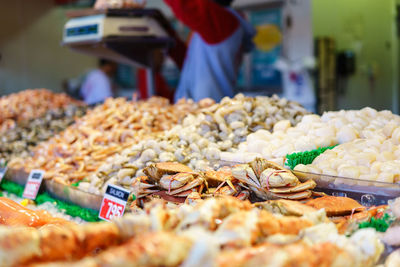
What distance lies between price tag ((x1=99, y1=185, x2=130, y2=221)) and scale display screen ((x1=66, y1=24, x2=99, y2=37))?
1775 millimetres

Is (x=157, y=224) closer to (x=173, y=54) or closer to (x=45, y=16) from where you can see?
(x=173, y=54)

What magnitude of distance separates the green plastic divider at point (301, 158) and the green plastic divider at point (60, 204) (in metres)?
0.81

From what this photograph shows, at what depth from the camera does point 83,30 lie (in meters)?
3.13

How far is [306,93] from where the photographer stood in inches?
221

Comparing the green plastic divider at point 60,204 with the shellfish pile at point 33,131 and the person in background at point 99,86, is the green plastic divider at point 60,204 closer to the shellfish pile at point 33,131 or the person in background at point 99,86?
the shellfish pile at point 33,131

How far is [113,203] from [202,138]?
611 millimetres

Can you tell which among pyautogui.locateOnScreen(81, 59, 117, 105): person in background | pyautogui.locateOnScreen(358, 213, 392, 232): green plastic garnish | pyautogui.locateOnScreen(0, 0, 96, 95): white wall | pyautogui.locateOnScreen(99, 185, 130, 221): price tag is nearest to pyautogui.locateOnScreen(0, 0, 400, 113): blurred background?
pyautogui.locateOnScreen(0, 0, 96, 95): white wall

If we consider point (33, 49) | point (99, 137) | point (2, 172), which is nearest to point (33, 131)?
point (2, 172)

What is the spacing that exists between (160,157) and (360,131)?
88cm

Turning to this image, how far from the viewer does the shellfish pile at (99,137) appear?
2.34 meters

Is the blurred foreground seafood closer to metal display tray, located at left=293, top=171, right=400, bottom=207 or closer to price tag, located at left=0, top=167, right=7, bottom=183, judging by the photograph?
metal display tray, located at left=293, top=171, right=400, bottom=207

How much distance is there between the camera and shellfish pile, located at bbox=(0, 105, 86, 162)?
9.36 feet

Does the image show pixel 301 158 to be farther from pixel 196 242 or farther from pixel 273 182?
pixel 196 242

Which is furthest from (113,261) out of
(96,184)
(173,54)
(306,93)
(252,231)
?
(306,93)
